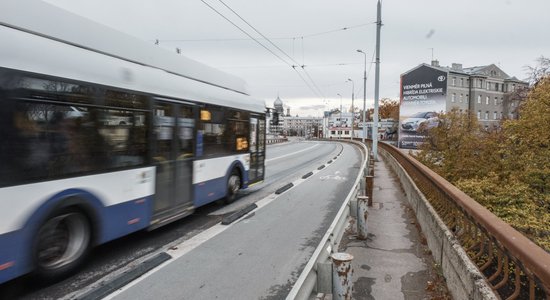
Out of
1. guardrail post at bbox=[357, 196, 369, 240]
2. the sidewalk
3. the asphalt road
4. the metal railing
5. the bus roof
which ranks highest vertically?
the bus roof

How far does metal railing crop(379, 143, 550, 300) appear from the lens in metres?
2.77

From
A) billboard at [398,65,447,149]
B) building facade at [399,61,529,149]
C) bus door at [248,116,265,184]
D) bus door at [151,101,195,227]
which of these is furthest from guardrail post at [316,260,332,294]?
billboard at [398,65,447,149]

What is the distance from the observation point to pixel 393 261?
20.0 ft

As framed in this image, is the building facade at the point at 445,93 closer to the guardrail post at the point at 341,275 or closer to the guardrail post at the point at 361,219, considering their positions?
the guardrail post at the point at 361,219

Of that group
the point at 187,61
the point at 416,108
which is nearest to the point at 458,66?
the point at 416,108

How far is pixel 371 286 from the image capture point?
5.16 metres

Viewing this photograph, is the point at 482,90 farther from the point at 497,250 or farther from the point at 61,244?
the point at 61,244

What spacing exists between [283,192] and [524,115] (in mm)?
7982

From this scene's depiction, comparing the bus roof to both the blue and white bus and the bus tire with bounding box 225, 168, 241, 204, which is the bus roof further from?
the bus tire with bounding box 225, 168, 241, 204

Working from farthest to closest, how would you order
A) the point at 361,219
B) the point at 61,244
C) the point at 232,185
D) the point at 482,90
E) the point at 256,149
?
the point at 482,90 < the point at 256,149 < the point at 232,185 < the point at 361,219 < the point at 61,244

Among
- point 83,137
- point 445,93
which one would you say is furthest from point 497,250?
point 445,93

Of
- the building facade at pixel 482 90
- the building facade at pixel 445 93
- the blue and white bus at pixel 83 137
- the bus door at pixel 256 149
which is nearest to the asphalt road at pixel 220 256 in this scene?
the blue and white bus at pixel 83 137

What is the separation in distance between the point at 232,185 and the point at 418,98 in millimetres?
61093

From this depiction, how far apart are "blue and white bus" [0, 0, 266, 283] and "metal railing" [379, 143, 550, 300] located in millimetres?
4654
